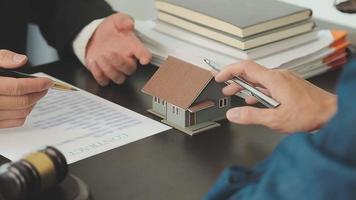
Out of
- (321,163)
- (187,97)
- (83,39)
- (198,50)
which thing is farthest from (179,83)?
(321,163)

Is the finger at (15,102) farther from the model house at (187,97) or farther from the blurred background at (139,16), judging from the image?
the blurred background at (139,16)

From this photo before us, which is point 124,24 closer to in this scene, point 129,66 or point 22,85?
point 129,66

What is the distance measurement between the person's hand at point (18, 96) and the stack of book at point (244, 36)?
34 cm

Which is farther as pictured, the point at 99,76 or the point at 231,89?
the point at 99,76

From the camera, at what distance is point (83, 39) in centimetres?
143

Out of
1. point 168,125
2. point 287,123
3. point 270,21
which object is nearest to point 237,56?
point 270,21

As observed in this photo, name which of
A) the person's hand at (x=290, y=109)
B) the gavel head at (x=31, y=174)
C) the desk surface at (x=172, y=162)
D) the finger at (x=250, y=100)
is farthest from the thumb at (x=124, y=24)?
the gavel head at (x=31, y=174)

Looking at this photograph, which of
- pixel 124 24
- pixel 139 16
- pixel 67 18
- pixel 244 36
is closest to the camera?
pixel 244 36

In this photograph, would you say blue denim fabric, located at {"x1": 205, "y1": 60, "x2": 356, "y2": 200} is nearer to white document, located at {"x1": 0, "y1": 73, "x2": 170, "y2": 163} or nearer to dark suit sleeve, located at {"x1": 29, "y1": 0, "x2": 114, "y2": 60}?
white document, located at {"x1": 0, "y1": 73, "x2": 170, "y2": 163}

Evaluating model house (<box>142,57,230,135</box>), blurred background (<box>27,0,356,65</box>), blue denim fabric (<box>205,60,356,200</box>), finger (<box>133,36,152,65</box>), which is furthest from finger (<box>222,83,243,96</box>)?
blurred background (<box>27,0,356,65</box>)

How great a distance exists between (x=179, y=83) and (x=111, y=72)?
0.26 m

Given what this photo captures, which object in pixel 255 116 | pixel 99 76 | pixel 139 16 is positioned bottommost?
pixel 139 16

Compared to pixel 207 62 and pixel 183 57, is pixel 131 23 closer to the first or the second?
pixel 183 57

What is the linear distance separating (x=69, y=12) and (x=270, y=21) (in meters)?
0.47
